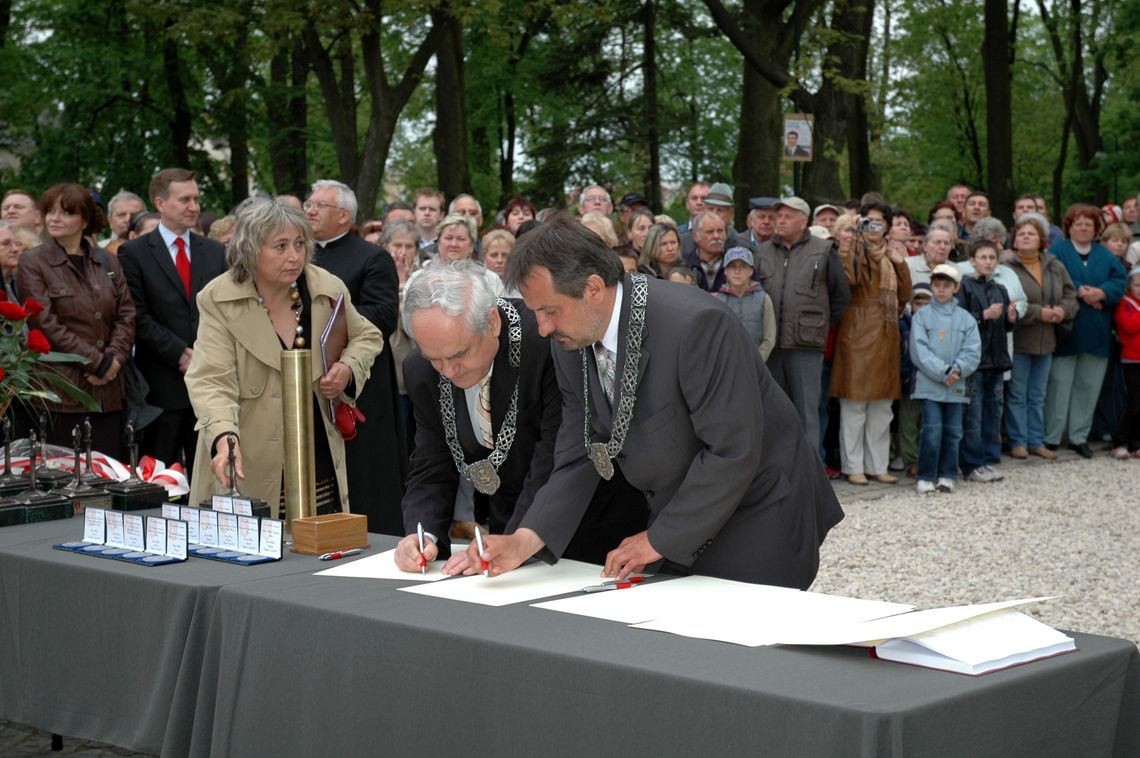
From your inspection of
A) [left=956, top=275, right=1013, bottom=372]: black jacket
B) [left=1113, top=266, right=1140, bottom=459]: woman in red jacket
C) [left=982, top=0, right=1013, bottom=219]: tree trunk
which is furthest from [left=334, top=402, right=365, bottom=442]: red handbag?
[left=982, top=0, right=1013, bottom=219]: tree trunk

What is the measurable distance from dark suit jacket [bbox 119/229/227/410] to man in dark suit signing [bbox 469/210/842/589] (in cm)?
378

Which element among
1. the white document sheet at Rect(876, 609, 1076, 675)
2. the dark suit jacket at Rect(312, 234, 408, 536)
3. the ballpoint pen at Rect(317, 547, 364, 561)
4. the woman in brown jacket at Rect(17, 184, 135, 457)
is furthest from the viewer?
the woman in brown jacket at Rect(17, 184, 135, 457)

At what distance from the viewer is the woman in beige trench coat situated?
4.66 meters

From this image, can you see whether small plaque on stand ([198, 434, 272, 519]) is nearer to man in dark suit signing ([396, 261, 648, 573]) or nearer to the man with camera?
man in dark suit signing ([396, 261, 648, 573])

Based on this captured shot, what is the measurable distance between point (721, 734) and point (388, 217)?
7.50m

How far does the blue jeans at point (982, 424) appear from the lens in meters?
10.1

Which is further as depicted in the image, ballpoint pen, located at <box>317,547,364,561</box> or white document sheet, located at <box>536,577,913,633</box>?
ballpoint pen, located at <box>317,547,364,561</box>

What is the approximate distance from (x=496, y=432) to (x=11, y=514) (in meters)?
1.60

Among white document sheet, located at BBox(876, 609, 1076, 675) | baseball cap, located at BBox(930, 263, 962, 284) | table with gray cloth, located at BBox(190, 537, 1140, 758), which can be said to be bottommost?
table with gray cloth, located at BBox(190, 537, 1140, 758)

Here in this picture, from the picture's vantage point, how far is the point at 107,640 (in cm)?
352

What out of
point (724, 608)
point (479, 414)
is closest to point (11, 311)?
point (479, 414)

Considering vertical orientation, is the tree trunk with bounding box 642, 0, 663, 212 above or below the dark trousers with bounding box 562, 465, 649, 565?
above

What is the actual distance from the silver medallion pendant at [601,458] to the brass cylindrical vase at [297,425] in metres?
1.12

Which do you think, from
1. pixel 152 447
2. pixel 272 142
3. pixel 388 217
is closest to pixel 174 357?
pixel 152 447
